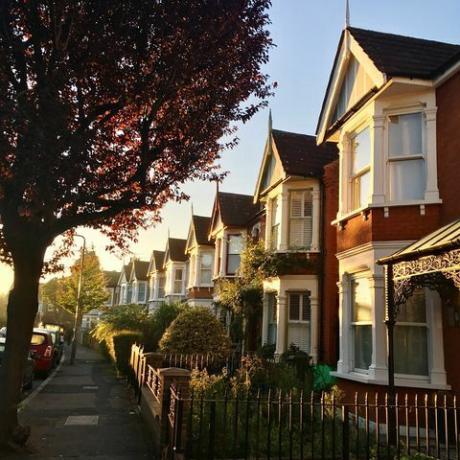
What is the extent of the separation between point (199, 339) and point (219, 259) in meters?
9.86

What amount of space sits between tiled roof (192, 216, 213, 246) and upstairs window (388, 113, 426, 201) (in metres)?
20.0

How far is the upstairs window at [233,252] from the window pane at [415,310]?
48.5 ft

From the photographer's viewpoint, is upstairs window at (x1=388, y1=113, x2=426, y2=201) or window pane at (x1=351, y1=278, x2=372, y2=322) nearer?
upstairs window at (x1=388, y1=113, x2=426, y2=201)

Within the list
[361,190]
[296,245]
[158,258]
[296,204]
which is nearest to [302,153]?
[296,204]

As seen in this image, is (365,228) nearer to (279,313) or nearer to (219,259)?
(279,313)

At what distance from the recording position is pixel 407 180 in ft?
34.2

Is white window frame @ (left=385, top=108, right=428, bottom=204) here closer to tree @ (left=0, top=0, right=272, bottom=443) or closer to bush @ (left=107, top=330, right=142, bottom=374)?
tree @ (left=0, top=0, right=272, bottom=443)

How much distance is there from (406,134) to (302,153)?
6993 mm

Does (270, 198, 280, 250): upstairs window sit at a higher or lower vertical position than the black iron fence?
higher

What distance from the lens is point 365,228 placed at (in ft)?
35.1

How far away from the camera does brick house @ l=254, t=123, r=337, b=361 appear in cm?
1592

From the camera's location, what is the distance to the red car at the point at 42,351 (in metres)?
18.7

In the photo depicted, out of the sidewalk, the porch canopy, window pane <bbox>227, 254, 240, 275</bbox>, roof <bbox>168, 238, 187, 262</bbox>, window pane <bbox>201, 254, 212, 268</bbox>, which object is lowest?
the sidewalk

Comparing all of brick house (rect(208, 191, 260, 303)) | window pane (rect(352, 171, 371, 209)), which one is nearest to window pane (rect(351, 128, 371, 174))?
window pane (rect(352, 171, 371, 209))
